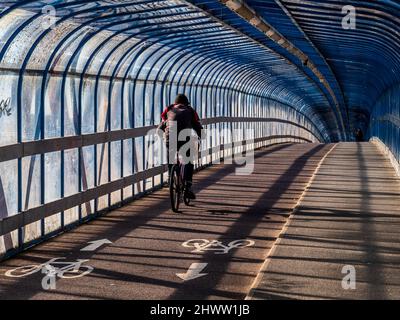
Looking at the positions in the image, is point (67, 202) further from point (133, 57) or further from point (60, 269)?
point (133, 57)

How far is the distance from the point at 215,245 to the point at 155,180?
23.8 feet

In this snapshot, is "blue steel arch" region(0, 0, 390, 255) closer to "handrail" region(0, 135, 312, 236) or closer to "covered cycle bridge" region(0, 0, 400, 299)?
"covered cycle bridge" region(0, 0, 400, 299)

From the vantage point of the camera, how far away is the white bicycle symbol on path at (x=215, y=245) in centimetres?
1016

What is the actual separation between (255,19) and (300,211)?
3676 millimetres

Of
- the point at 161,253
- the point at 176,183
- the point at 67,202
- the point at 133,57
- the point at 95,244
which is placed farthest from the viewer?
the point at 133,57

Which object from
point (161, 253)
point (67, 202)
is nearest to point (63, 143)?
point (67, 202)

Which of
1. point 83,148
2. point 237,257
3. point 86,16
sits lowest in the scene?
point 237,257

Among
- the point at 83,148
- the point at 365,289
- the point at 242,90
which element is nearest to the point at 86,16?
the point at 83,148

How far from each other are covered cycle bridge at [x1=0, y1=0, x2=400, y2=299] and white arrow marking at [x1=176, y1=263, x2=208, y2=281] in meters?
0.01

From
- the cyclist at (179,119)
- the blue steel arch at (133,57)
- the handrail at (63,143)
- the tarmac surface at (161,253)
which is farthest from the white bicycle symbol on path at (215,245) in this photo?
the cyclist at (179,119)

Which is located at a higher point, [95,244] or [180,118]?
[180,118]

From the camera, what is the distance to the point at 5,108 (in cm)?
1051
